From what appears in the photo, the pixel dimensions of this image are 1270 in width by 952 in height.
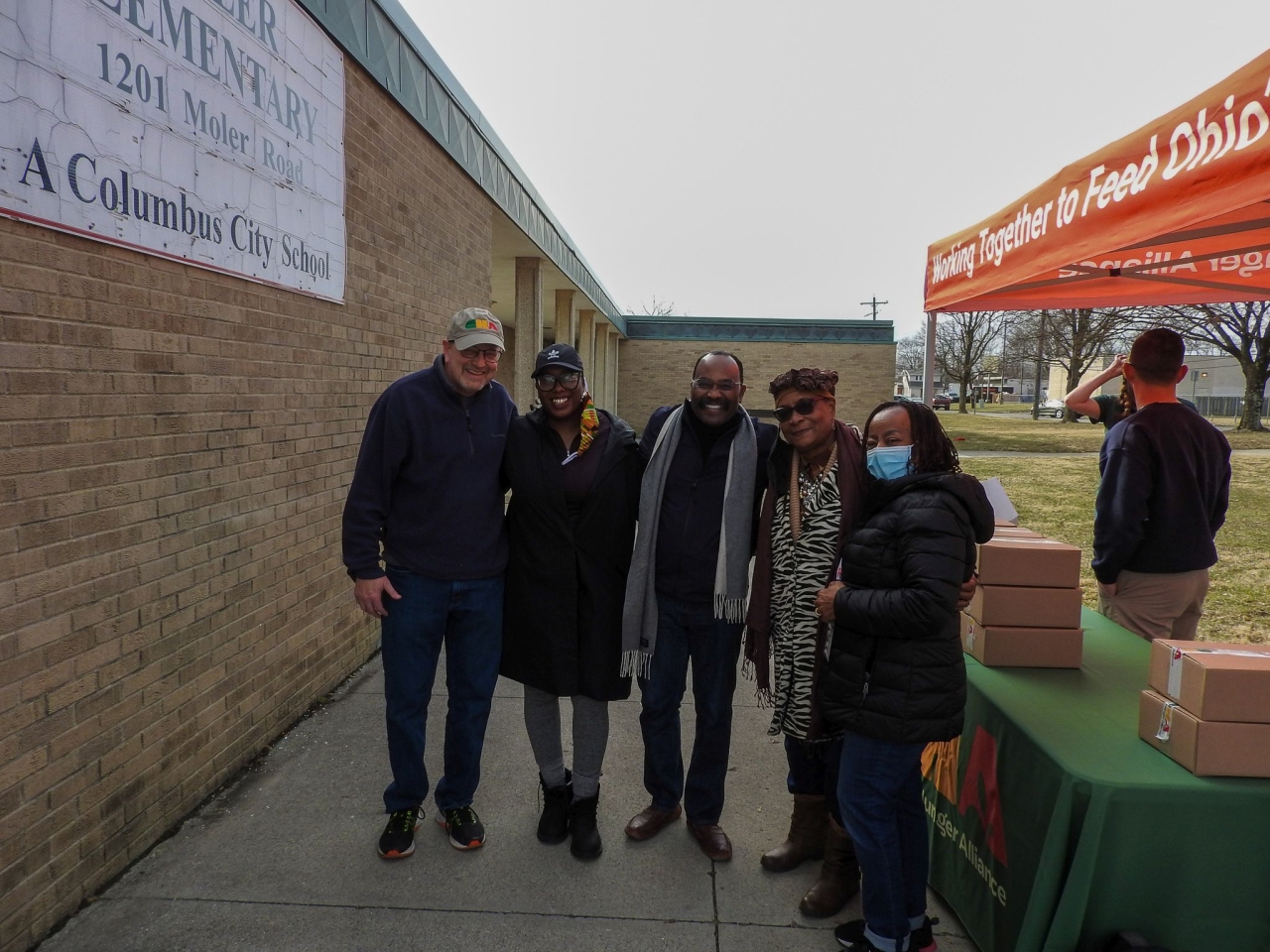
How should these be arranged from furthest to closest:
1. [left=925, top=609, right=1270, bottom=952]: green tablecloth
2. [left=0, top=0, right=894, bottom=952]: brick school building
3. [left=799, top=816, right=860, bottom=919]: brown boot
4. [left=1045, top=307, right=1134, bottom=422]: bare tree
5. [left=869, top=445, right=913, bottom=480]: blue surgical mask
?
[left=1045, top=307, right=1134, bottom=422]: bare tree, [left=799, top=816, right=860, bottom=919]: brown boot, [left=0, top=0, right=894, bottom=952]: brick school building, [left=869, top=445, right=913, bottom=480]: blue surgical mask, [left=925, top=609, right=1270, bottom=952]: green tablecloth

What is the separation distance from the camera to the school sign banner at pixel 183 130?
230cm

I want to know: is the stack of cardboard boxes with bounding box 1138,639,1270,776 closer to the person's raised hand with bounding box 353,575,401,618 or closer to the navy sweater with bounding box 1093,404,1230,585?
the navy sweater with bounding box 1093,404,1230,585

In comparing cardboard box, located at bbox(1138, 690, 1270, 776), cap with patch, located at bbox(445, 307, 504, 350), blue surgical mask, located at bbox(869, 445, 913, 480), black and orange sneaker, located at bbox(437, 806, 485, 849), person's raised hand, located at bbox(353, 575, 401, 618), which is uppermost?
cap with patch, located at bbox(445, 307, 504, 350)

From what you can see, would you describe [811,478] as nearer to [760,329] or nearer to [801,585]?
[801,585]

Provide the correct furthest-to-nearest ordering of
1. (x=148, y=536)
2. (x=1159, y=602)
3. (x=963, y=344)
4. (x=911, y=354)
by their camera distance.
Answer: (x=911, y=354) → (x=963, y=344) → (x=1159, y=602) → (x=148, y=536)

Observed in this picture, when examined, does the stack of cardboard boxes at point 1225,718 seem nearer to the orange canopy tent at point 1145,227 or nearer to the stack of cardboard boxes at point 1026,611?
the stack of cardboard boxes at point 1026,611

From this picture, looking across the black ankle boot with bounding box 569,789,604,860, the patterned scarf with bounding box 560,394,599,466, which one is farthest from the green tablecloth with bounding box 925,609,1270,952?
the patterned scarf with bounding box 560,394,599,466

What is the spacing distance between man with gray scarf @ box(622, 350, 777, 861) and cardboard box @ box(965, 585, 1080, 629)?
88 centimetres

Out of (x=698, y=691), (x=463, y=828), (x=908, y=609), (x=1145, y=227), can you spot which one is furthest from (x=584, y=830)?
(x=1145, y=227)

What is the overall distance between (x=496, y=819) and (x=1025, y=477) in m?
15.8

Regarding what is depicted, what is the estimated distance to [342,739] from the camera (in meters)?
3.92

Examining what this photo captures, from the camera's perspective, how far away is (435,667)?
3033 mm

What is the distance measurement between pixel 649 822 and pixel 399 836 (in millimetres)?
951

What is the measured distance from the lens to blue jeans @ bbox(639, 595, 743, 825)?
9.51ft
